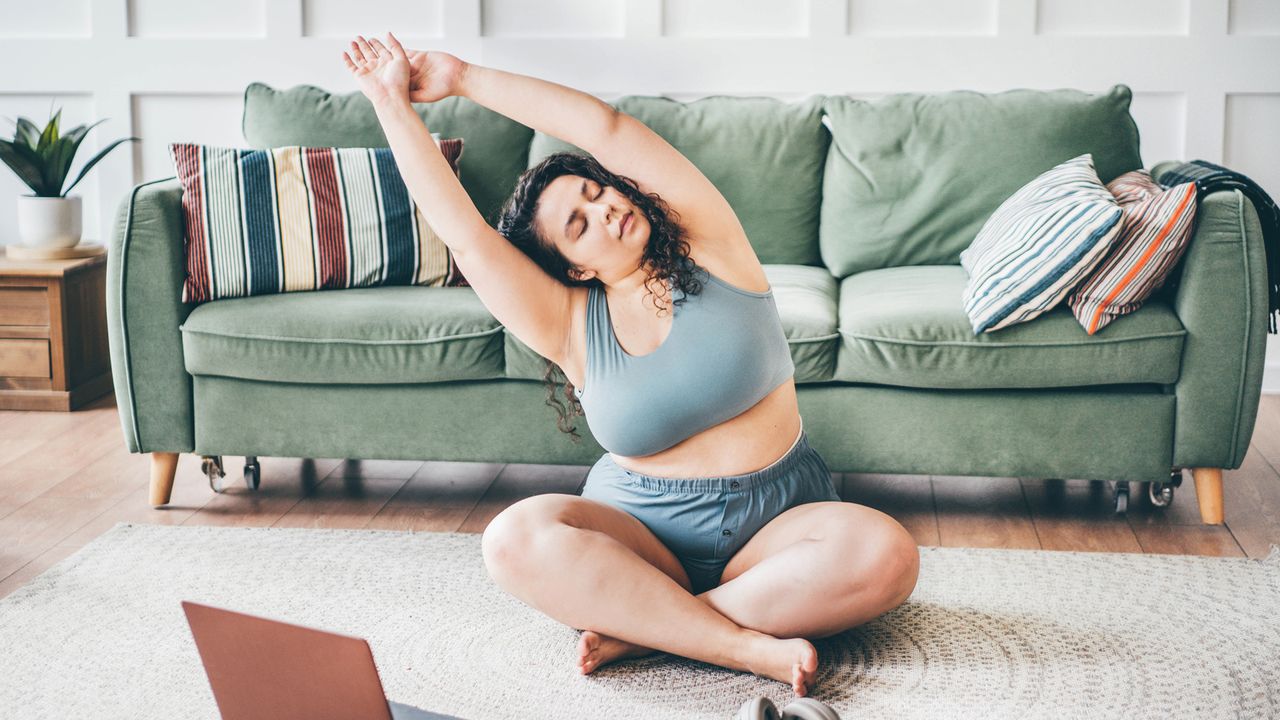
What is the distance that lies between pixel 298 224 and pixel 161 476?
0.62 metres

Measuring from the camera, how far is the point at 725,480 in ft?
5.85

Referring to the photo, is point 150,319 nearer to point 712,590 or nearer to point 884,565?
point 712,590

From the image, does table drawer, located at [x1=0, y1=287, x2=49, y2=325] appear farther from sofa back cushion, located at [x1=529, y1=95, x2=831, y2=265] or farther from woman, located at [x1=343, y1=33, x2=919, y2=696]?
woman, located at [x1=343, y1=33, x2=919, y2=696]

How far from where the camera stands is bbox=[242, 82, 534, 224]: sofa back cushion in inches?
118

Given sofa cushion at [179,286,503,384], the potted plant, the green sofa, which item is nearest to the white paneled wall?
the potted plant

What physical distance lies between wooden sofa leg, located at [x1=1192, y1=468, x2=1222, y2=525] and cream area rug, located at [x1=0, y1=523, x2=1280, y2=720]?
215 millimetres

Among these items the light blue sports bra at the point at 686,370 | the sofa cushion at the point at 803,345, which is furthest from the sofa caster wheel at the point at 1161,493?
the light blue sports bra at the point at 686,370

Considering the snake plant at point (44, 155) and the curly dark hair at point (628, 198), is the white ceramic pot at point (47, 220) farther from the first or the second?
the curly dark hair at point (628, 198)

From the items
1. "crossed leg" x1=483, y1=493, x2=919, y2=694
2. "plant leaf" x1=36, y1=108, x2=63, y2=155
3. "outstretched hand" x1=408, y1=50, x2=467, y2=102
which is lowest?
"crossed leg" x1=483, y1=493, x2=919, y2=694

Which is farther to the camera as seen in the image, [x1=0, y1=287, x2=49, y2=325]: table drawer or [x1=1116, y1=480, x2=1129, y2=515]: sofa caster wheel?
[x1=0, y1=287, x2=49, y2=325]: table drawer

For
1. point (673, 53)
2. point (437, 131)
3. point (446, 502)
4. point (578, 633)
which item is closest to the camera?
point (578, 633)

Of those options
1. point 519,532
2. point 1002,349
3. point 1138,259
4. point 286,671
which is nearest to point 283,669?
point 286,671

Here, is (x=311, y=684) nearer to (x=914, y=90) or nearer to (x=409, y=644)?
(x=409, y=644)

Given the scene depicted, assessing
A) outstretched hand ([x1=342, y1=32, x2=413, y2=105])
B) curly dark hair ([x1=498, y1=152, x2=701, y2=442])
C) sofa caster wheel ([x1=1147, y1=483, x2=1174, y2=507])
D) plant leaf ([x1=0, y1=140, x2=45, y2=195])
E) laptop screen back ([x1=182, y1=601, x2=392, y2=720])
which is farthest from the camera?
plant leaf ([x1=0, y1=140, x2=45, y2=195])
